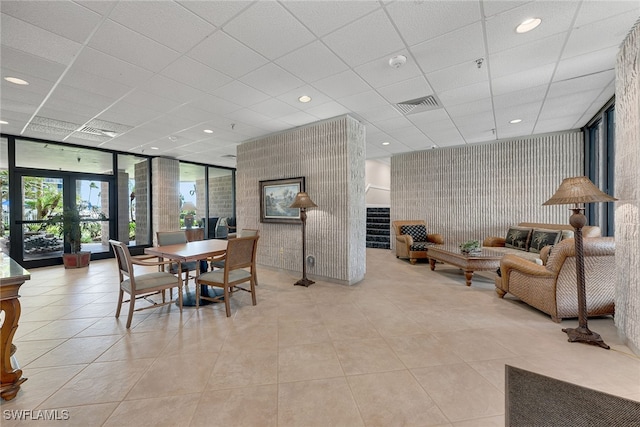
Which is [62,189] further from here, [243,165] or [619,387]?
[619,387]

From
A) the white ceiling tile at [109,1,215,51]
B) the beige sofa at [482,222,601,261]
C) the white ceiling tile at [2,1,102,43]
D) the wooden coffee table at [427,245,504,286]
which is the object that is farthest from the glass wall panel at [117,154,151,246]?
the beige sofa at [482,222,601,261]

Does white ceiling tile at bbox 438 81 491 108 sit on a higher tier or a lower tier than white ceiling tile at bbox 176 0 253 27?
higher

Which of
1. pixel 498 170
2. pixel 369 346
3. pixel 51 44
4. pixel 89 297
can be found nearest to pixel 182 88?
pixel 51 44

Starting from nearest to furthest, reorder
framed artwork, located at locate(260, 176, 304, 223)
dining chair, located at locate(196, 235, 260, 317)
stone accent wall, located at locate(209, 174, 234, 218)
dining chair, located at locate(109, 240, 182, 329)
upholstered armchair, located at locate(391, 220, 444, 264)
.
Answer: dining chair, located at locate(109, 240, 182, 329) → dining chair, located at locate(196, 235, 260, 317) → framed artwork, located at locate(260, 176, 304, 223) → upholstered armchair, located at locate(391, 220, 444, 264) → stone accent wall, located at locate(209, 174, 234, 218)

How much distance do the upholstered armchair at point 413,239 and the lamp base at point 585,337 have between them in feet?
11.1

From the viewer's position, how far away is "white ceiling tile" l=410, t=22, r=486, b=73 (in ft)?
7.56

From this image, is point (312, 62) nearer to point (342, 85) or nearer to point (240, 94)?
point (342, 85)

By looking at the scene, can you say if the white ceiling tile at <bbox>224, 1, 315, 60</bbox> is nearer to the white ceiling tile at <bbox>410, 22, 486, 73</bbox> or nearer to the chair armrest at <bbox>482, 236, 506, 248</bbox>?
the white ceiling tile at <bbox>410, 22, 486, 73</bbox>

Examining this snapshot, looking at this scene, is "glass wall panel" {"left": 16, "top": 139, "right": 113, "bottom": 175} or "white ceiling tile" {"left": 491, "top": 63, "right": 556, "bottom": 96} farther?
"glass wall panel" {"left": 16, "top": 139, "right": 113, "bottom": 175}

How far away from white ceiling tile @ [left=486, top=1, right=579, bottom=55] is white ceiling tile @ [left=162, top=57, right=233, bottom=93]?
2764 mm

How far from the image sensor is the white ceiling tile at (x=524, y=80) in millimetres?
2949

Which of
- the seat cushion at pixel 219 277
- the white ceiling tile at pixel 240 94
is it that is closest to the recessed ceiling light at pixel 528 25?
the white ceiling tile at pixel 240 94

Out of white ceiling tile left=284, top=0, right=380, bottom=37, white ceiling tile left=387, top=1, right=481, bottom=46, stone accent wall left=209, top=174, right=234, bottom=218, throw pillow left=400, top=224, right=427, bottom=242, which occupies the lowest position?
throw pillow left=400, top=224, right=427, bottom=242

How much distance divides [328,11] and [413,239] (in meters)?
5.42
